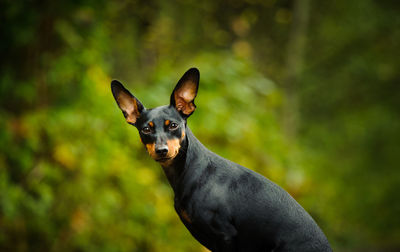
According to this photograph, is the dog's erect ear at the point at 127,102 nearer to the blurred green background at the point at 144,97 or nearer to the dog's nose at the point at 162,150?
the dog's nose at the point at 162,150

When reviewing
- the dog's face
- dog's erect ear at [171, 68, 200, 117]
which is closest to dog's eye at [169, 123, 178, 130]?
the dog's face

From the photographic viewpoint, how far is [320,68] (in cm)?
1210

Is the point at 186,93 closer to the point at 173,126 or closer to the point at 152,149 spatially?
the point at 173,126

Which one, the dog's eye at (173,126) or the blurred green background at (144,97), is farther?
the blurred green background at (144,97)

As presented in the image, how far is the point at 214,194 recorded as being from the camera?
177cm

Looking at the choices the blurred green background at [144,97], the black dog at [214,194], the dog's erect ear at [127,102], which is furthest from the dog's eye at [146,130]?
the blurred green background at [144,97]

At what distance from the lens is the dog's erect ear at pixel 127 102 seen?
6.04 ft

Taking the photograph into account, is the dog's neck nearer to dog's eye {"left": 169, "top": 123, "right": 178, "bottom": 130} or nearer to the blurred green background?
dog's eye {"left": 169, "top": 123, "right": 178, "bottom": 130}

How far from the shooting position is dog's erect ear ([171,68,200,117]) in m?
1.83

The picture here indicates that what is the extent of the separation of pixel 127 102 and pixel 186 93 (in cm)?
28

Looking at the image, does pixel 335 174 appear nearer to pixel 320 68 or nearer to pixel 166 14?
pixel 320 68

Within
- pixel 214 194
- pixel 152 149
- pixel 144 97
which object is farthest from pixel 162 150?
pixel 144 97

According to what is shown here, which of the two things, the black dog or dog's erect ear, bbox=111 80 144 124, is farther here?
dog's erect ear, bbox=111 80 144 124

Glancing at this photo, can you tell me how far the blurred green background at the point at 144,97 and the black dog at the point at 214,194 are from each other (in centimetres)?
340
